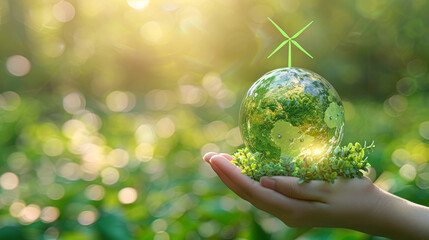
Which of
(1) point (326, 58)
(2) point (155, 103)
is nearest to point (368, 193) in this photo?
(1) point (326, 58)

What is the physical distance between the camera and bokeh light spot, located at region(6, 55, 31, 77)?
12375mm

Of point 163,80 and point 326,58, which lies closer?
point 326,58

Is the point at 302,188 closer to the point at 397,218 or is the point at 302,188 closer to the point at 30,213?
the point at 397,218

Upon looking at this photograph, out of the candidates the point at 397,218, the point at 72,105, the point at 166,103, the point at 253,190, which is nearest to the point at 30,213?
the point at 253,190

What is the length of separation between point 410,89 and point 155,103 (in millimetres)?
6254

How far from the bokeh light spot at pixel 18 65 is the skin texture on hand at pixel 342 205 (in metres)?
12.6

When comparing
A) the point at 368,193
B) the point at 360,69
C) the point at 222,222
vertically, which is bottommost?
the point at 368,193

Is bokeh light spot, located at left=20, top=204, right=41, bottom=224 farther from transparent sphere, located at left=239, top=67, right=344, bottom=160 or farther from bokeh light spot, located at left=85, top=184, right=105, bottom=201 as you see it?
transparent sphere, located at left=239, top=67, right=344, bottom=160

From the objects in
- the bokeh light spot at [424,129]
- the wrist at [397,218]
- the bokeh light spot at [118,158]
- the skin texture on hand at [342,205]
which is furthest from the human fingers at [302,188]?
the bokeh light spot at [424,129]

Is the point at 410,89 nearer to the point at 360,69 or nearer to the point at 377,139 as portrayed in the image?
the point at 360,69

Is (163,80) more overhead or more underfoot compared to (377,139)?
more overhead

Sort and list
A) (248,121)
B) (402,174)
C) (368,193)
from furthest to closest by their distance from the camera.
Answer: (402,174) < (248,121) < (368,193)

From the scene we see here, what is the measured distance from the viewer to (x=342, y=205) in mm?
1659

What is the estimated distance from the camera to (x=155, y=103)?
10.5 metres
